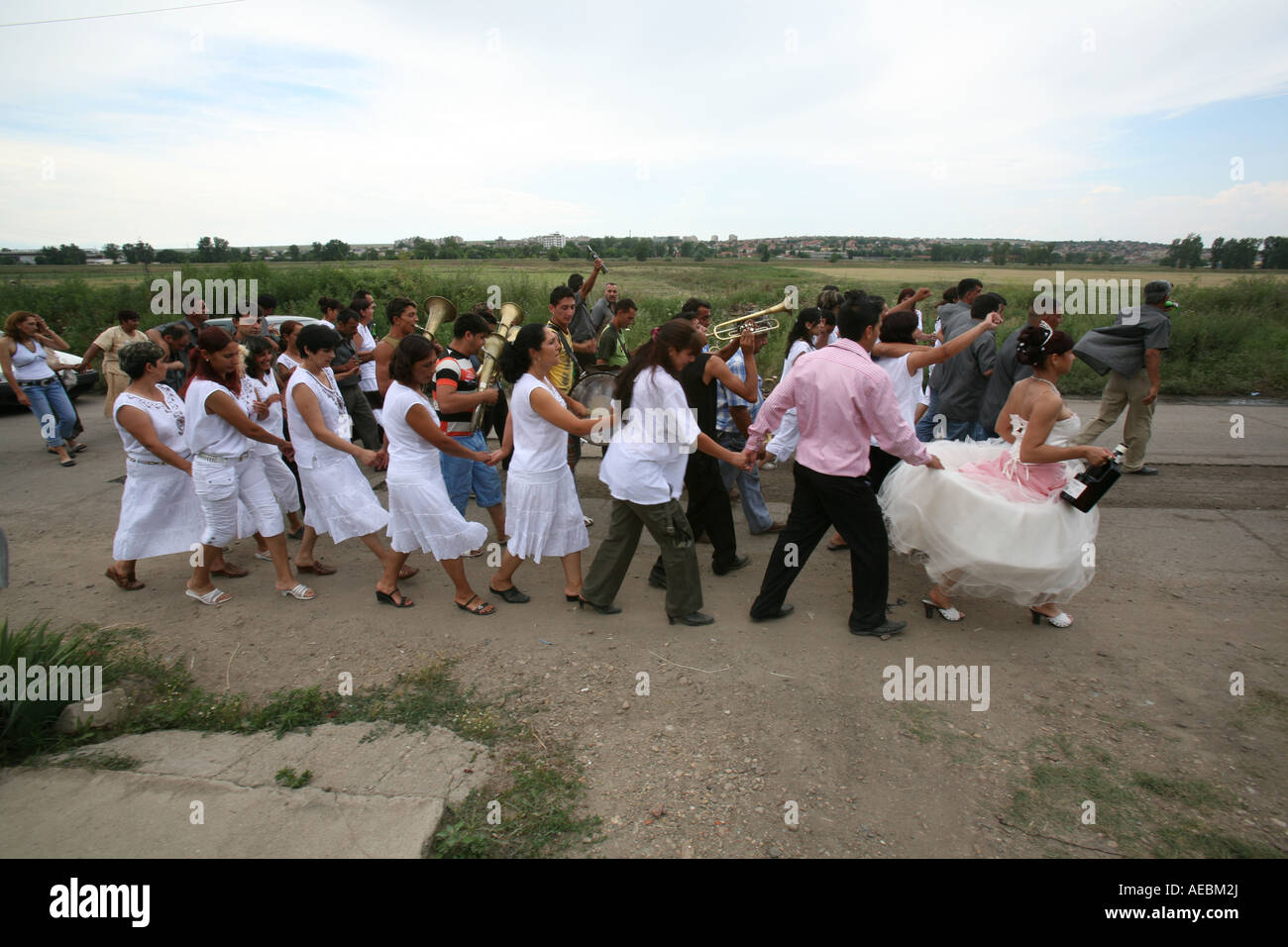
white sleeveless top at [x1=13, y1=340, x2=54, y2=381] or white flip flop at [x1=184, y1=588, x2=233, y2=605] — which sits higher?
white sleeveless top at [x1=13, y1=340, x2=54, y2=381]

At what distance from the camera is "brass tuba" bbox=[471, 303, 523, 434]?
5.48 metres

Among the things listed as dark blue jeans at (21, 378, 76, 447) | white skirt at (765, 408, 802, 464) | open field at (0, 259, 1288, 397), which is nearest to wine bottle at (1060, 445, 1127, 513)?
white skirt at (765, 408, 802, 464)

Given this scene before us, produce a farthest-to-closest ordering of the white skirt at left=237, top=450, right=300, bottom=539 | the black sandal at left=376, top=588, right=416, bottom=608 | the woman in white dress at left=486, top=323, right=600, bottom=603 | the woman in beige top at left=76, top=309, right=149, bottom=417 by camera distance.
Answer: the woman in beige top at left=76, top=309, right=149, bottom=417
the white skirt at left=237, top=450, right=300, bottom=539
the black sandal at left=376, top=588, right=416, bottom=608
the woman in white dress at left=486, top=323, right=600, bottom=603

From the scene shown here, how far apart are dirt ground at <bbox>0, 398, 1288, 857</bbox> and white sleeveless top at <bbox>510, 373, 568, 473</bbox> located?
42.4 inches

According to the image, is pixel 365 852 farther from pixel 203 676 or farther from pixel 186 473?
pixel 186 473

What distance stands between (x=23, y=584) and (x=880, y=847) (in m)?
6.38

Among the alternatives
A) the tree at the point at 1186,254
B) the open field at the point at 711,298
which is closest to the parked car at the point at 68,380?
the open field at the point at 711,298

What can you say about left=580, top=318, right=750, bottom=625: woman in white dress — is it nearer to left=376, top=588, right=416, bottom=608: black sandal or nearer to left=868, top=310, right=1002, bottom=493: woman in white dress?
left=868, top=310, right=1002, bottom=493: woman in white dress

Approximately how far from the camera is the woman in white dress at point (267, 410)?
5.41 metres

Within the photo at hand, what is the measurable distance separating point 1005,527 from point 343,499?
4.44 m

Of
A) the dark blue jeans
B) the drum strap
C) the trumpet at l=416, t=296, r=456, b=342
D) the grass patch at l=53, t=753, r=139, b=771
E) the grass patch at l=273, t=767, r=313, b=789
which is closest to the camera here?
the grass patch at l=273, t=767, r=313, b=789

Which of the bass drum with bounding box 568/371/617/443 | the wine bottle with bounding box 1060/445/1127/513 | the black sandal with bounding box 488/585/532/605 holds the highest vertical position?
the bass drum with bounding box 568/371/617/443

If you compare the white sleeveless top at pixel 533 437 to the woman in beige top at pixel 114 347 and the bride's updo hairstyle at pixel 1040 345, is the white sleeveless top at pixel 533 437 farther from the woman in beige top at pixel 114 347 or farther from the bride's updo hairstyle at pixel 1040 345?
the woman in beige top at pixel 114 347

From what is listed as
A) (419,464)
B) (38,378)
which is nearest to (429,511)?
(419,464)
